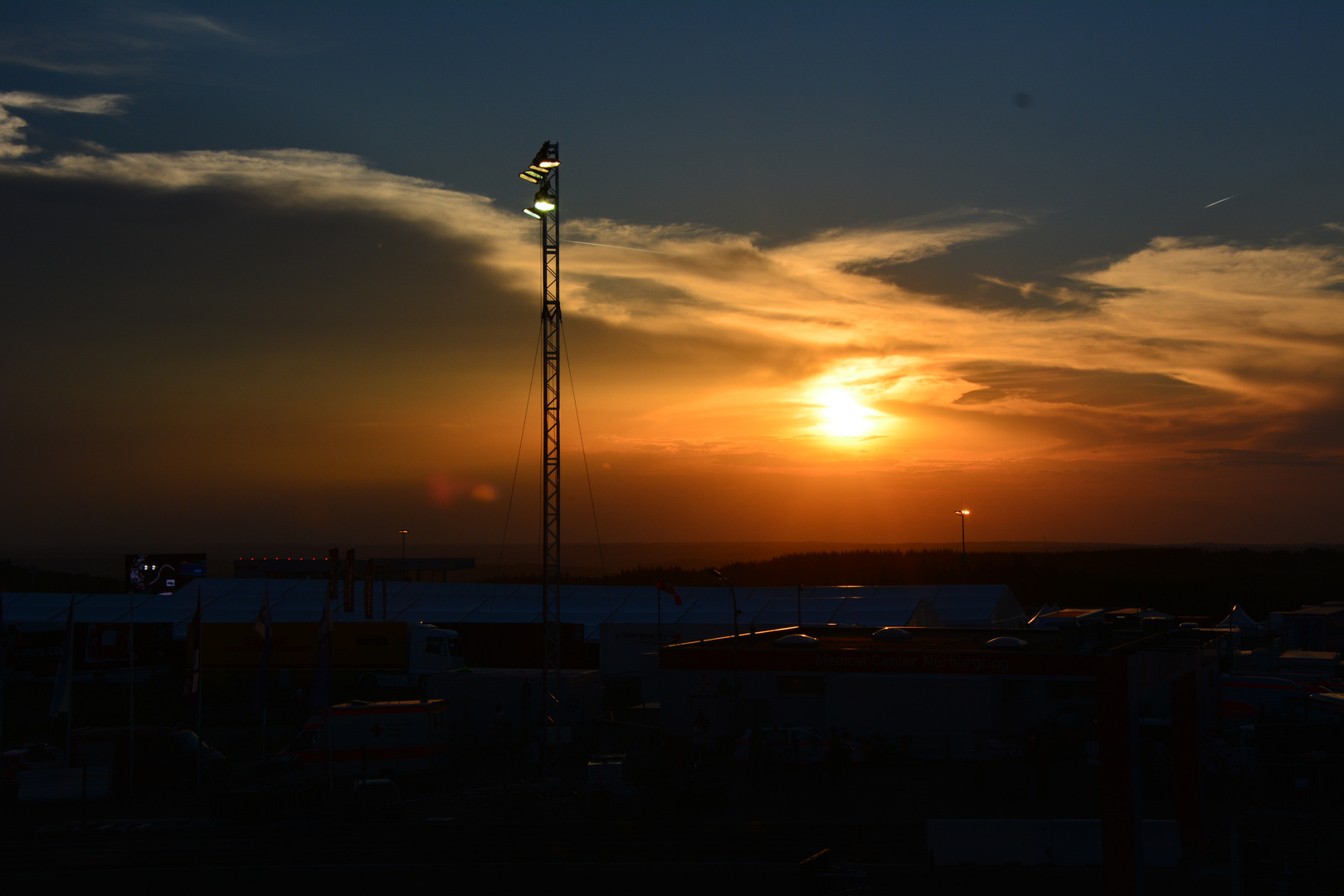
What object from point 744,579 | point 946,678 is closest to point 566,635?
point 946,678

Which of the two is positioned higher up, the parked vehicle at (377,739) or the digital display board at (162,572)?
the digital display board at (162,572)

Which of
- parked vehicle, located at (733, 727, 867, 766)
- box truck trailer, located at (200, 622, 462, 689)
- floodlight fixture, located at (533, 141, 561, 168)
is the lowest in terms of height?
parked vehicle, located at (733, 727, 867, 766)

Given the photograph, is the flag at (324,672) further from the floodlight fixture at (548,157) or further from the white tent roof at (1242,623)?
the white tent roof at (1242,623)

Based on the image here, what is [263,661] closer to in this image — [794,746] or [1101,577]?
[794,746]

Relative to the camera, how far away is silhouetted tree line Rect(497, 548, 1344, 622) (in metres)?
90.1

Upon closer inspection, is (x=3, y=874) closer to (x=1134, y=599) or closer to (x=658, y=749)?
(x=658, y=749)

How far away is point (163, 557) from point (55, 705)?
194 feet

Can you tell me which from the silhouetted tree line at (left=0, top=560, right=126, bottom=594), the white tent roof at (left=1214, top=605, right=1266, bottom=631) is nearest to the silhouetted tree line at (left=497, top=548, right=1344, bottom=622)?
the white tent roof at (left=1214, top=605, right=1266, bottom=631)

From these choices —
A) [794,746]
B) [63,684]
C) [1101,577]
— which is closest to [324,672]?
[63,684]

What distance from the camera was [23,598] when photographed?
66562mm

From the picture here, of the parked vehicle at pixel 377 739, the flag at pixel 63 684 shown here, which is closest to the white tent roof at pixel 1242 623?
the parked vehicle at pixel 377 739

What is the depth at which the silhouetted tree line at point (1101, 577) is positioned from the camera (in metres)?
90.1

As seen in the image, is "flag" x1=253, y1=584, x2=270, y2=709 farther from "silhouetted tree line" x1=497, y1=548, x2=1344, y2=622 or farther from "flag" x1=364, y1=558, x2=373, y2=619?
"silhouetted tree line" x1=497, y1=548, x2=1344, y2=622

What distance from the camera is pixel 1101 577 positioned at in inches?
4018
